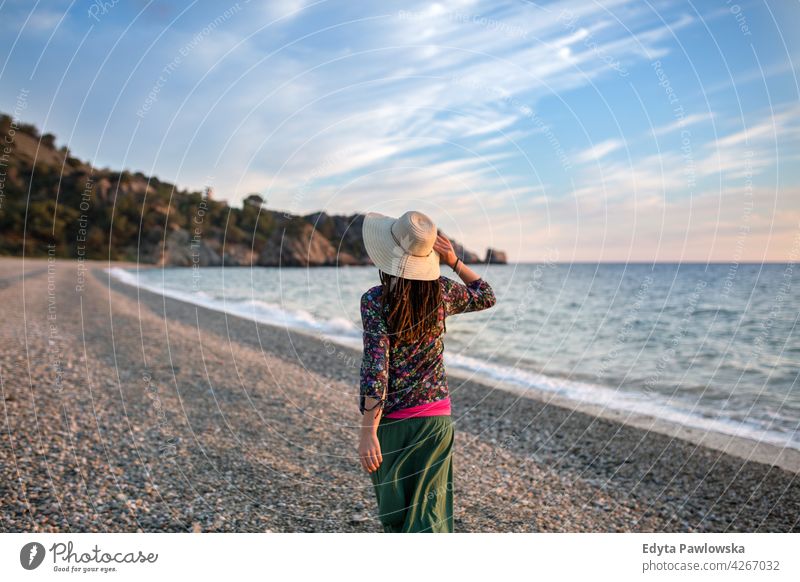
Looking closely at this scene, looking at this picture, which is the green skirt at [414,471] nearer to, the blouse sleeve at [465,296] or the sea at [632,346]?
the blouse sleeve at [465,296]

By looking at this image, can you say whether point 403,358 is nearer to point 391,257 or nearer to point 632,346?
point 391,257

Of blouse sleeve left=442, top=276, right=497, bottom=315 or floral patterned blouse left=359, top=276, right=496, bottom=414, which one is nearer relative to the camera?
floral patterned blouse left=359, top=276, right=496, bottom=414

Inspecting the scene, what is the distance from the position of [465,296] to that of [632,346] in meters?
19.3

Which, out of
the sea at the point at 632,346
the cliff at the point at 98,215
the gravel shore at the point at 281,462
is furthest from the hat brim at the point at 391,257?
the cliff at the point at 98,215

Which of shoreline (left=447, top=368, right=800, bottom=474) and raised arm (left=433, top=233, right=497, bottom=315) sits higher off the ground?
raised arm (left=433, top=233, right=497, bottom=315)

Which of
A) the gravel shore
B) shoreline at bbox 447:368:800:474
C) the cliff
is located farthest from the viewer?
the cliff

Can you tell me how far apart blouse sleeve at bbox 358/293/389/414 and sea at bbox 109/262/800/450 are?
8.65m

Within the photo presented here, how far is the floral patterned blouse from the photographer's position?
11.0 feet

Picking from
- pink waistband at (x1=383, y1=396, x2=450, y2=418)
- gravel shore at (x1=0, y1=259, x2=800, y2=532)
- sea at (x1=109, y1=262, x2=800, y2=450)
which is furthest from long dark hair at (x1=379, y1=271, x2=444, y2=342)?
sea at (x1=109, y1=262, x2=800, y2=450)

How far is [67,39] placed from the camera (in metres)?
7.30

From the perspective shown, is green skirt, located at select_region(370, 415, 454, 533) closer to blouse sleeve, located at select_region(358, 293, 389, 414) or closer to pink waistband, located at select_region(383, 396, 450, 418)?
pink waistband, located at select_region(383, 396, 450, 418)

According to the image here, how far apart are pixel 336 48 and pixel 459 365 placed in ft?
33.8

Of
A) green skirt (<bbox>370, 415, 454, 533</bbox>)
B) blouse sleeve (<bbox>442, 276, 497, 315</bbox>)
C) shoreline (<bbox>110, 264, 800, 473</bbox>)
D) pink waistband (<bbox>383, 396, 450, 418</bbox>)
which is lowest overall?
shoreline (<bbox>110, 264, 800, 473</bbox>)

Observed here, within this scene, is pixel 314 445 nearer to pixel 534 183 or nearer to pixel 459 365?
pixel 534 183
